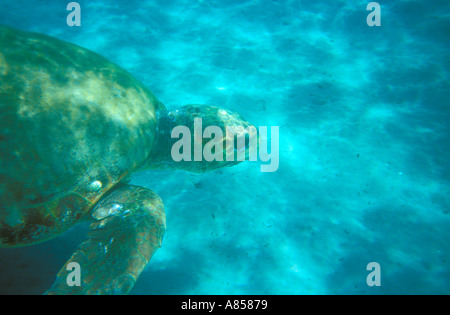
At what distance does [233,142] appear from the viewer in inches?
168

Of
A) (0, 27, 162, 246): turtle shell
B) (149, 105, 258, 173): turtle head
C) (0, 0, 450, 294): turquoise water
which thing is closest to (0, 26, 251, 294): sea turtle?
(0, 27, 162, 246): turtle shell

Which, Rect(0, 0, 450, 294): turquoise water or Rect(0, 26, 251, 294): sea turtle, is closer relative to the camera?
Rect(0, 26, 251, 294): sea turtle

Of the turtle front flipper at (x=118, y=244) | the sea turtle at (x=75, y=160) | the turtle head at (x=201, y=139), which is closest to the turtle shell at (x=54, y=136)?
the sea turtle at (x=75, y=160)

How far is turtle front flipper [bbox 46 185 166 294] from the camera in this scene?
9.39 feet

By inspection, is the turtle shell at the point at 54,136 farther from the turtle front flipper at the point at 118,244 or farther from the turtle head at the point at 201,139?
the turtle head at the point at 201,139

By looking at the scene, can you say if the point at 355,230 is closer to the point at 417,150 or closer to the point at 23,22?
the point at 417,150

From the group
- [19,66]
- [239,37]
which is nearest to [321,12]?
[239,37]

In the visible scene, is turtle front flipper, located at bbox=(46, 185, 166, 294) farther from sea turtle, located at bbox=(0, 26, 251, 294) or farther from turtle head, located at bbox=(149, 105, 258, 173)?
turtle head, located at bbox=(149, 105, 258, 173)

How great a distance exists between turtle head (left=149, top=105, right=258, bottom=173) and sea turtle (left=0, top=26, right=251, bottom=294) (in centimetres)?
15

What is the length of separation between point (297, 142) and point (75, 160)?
14.9 ft

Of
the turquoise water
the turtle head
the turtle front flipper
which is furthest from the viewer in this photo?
the turtle head

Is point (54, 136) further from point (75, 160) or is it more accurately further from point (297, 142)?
point (297, 142)

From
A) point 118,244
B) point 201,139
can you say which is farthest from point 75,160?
point 201,139

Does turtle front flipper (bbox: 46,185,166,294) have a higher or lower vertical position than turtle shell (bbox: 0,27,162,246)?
lower
